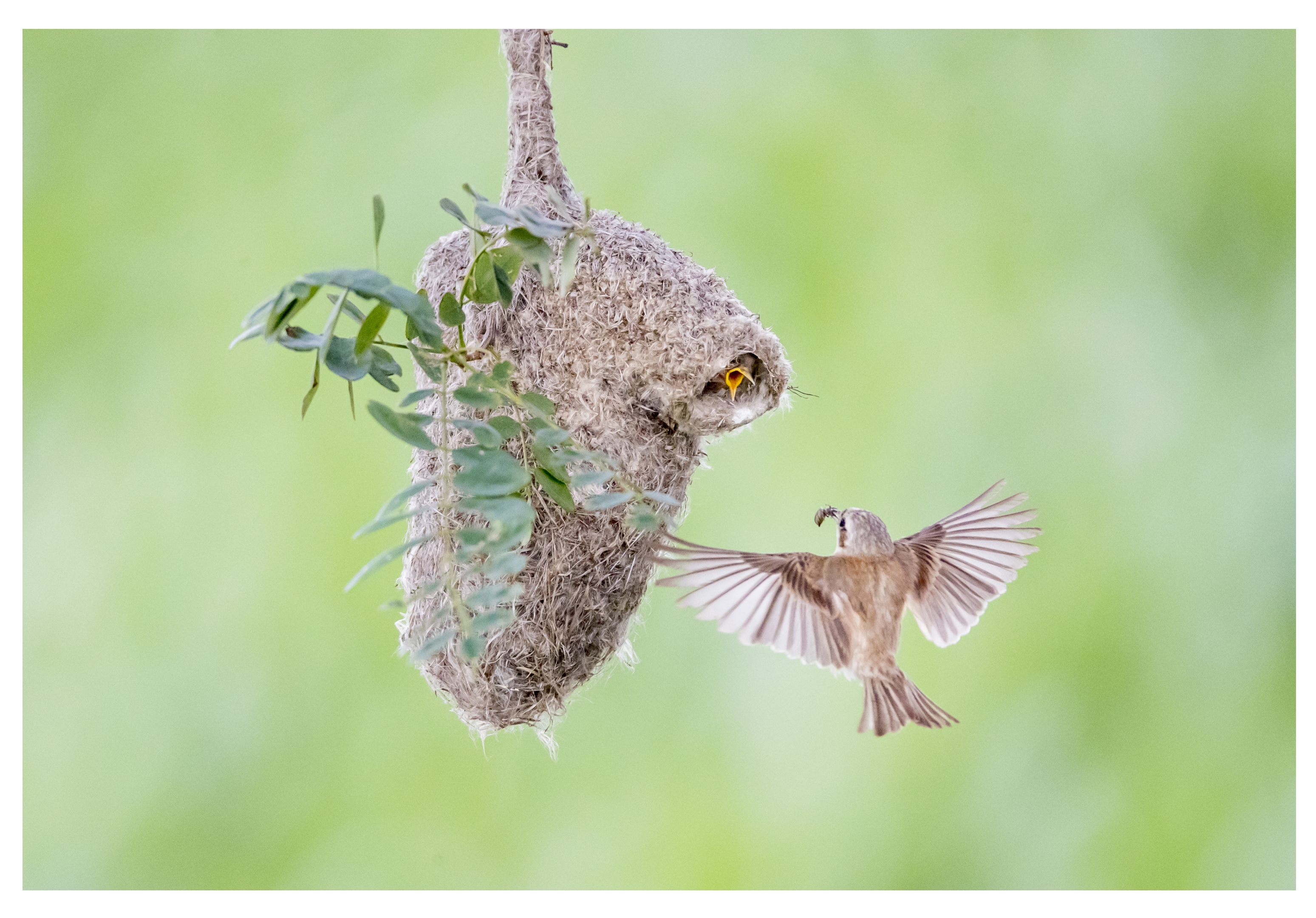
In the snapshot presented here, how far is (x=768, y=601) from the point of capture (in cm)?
104

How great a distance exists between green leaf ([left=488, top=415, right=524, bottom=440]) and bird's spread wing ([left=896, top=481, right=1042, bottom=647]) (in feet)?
1.35

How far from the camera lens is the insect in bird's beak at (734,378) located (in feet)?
3.59

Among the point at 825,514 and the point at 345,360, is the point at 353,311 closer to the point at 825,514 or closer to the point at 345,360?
the point at 345,360

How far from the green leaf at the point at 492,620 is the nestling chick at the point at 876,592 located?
251mm

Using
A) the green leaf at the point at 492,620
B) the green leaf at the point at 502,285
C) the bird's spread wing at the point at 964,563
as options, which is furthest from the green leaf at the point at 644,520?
the bird's spread wing at the point at 964,563

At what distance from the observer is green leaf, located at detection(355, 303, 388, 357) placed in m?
0.86

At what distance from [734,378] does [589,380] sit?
143mm

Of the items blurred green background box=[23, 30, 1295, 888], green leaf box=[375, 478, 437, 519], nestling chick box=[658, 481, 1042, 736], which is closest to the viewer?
green leaf box=[375, 478, 437, 519]

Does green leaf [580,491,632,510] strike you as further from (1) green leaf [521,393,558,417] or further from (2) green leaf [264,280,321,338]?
(2) green leaf [264,280,321,338]

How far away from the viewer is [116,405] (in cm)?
184

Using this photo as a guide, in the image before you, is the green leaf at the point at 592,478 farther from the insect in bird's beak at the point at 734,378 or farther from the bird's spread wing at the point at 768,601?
the insect in bird's beak at the point at 734,378

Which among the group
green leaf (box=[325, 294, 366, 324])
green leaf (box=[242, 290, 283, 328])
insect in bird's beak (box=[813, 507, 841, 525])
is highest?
green leaf (box=[325, 294, 366, 324])

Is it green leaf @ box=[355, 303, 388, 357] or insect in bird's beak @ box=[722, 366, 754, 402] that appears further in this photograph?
insect in bird's beak @ box=[722, 366, 754, 402]

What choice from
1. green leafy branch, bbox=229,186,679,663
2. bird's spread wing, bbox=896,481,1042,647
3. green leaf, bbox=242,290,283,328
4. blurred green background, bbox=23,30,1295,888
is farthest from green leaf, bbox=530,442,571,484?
blurred green background, bbox=23,30,1295,888
